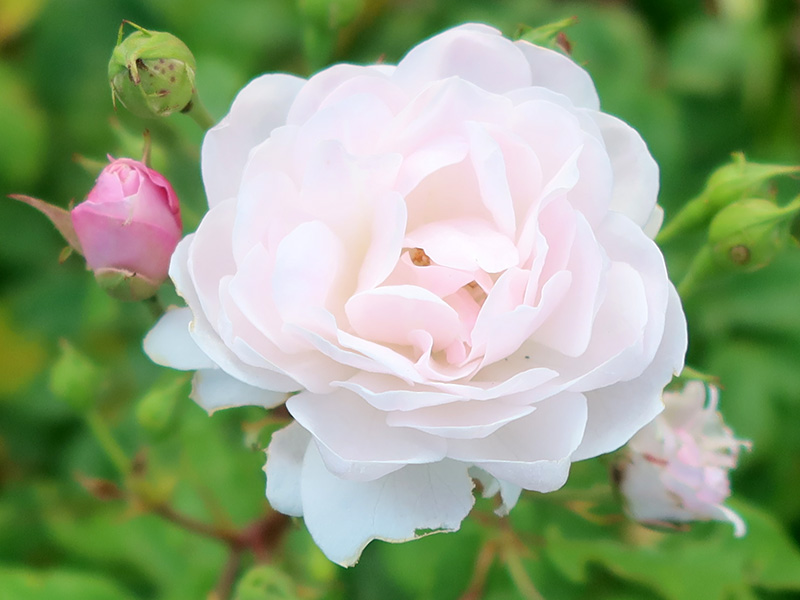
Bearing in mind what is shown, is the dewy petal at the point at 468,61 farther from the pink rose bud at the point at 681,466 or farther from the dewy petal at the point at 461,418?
the pink rose bud at the point at 681,466


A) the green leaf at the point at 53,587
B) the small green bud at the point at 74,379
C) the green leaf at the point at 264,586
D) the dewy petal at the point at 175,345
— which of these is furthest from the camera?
the green leaf at the point at 53,587

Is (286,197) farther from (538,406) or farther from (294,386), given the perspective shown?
(538,406)

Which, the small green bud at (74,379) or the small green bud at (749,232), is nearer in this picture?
the small green bud at (749,232)

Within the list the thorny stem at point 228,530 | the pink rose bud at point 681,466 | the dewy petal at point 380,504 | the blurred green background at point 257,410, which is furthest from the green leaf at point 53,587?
the pink rose bud at point 681,466

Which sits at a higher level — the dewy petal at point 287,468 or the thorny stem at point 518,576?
the dewy petal at point 287,468

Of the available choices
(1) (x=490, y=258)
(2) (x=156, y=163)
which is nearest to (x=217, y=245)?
(1) (x=490, y=258)

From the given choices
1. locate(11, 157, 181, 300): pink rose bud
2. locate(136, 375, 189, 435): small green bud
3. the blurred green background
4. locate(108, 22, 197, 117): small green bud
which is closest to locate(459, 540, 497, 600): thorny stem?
the blurred green background

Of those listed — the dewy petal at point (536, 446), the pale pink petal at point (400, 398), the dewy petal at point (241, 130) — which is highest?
the dewy petal at point (241, 130)
